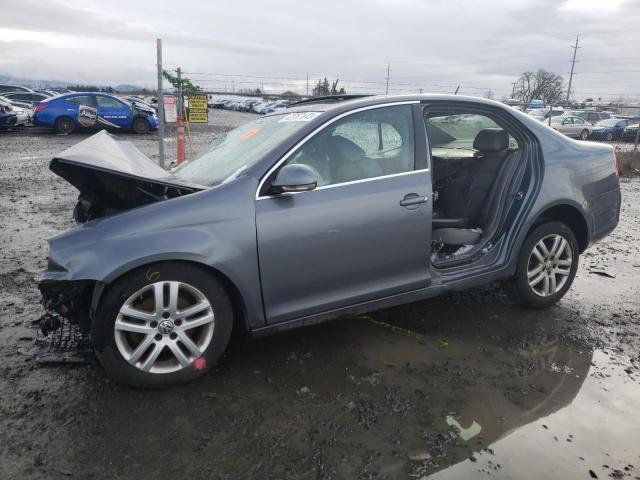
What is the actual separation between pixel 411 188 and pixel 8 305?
129 inches

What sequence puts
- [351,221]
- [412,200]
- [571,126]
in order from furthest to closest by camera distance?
[571,126] → [412,200] → [351,221]

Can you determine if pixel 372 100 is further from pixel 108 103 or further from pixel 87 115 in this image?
pixel 108 103

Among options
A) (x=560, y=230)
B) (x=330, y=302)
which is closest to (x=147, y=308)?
(x=330, y=302)

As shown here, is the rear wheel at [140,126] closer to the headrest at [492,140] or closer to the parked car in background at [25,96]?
the parked car in background at [25,96]

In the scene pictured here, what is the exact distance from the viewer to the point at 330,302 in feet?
10.4

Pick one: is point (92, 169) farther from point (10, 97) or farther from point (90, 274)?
point (10, 97)

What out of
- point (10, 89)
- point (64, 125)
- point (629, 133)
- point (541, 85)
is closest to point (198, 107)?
point (64, 125)

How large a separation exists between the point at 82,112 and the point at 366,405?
61.3 feet

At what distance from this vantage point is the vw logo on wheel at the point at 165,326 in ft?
9.30

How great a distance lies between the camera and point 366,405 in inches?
109

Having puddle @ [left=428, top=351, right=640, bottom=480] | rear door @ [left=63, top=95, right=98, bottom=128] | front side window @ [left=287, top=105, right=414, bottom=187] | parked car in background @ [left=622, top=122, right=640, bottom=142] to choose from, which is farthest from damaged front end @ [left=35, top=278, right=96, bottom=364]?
parked car in background @ [left=622, top=122, right=640, bottom=142]

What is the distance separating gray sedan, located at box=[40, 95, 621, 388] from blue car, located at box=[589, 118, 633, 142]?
2716 cm

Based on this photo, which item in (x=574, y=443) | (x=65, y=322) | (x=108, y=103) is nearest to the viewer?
(x=574, y=443)

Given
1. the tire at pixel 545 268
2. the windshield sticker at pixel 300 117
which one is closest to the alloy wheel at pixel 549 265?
the tire at pixel 545 268
